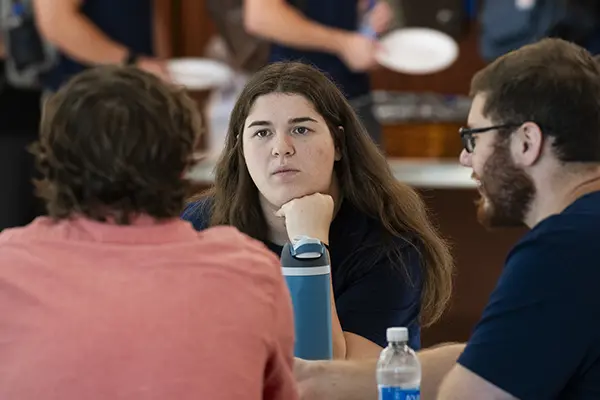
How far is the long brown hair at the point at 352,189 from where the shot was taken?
2.08 meters

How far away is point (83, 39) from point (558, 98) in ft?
8.67

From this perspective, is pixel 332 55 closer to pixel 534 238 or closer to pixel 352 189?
pixel 352 189

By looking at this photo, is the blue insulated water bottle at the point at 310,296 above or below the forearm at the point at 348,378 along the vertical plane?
above

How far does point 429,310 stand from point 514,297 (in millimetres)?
678

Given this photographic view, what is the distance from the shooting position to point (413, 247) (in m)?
2.08

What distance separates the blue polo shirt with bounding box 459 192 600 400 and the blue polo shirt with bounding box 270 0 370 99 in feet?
7.36

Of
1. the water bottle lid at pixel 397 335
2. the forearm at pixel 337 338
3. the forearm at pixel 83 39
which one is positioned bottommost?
the forearm at pixel 337 338

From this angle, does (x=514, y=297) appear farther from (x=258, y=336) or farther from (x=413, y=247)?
(x=413, y=247)

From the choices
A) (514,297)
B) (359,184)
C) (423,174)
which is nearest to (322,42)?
(423,174)

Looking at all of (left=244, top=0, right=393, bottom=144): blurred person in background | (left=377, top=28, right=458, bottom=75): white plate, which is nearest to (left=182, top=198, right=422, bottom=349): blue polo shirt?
(left=244, top=0, right=393, bottom=144): blurred person in background

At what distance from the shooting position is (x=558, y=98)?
1.52 metres

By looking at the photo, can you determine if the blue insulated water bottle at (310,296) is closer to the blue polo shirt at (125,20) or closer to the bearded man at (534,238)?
the bearded man at (534,238)

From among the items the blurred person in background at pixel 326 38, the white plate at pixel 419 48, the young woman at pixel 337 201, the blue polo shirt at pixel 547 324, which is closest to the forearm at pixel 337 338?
the young woman at pixel 337 201

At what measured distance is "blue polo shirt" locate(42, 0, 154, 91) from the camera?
3980mm
